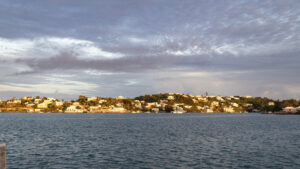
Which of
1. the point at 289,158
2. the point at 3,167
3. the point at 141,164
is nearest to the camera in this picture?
the point at 3,167

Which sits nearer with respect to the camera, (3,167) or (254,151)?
(3,167)

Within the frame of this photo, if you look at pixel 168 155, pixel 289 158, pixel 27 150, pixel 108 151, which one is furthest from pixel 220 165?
pixel 27 150

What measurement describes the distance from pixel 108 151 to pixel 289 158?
3406 cm

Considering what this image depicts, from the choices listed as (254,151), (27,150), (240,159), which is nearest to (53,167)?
(27,150)

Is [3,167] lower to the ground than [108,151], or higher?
higher

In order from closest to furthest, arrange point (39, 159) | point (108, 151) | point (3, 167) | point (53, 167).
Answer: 1. point (3, 167)
2. point (53, 167)
3. point (39, 159)
4. point (108, 151)

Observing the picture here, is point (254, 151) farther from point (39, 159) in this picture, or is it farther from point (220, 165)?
point (39, 159)

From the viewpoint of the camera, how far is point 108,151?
48.8m

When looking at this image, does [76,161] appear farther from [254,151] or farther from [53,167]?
[254,151]

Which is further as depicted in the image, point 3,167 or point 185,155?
point 185,155

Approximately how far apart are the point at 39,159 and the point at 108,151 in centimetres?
1305

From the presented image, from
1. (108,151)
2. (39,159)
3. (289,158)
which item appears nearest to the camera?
(39,159)

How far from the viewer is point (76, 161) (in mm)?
39594

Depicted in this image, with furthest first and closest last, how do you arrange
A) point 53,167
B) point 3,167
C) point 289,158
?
point 289,158
point 53,167
point 3,167
